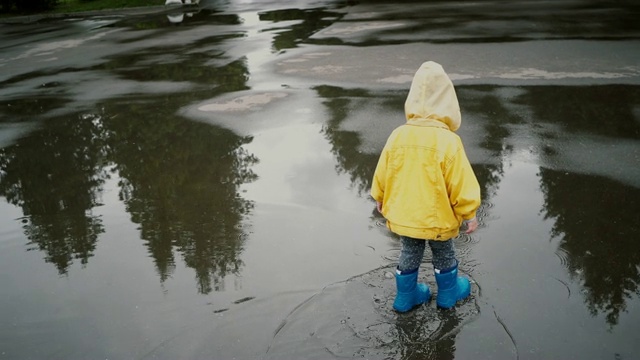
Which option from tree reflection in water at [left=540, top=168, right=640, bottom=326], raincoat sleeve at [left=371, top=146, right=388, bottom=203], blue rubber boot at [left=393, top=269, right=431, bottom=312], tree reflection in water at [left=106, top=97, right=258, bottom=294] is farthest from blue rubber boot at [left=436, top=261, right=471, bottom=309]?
tree reflection in water at [left=106, top=97, right=258, bottom=294]

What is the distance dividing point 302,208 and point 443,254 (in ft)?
6.29

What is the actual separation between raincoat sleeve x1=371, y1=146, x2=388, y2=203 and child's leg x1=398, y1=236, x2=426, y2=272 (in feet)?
1.01

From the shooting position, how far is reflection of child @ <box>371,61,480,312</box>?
3.36m

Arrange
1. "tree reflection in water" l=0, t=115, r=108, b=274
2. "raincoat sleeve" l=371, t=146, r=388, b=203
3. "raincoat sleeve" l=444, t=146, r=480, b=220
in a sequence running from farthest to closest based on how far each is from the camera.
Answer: "tree reflection in water" l=0, t=115, r=108, b=274
"raincoat sleeve" l=371, t=146, r=388, b=203
"raincoat sleeve" l=444, t=146, r=480, b=220

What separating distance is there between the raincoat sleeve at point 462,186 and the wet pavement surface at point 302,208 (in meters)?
0.74

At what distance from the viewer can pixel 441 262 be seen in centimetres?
367

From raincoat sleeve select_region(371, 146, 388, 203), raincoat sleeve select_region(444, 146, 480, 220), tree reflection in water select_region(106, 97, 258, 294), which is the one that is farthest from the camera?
tree reflection in water select_region(106, 97, 258, 294)

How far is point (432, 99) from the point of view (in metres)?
3.40

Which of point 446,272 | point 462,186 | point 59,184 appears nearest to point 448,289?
point 446,272

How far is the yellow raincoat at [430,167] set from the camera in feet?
11.0

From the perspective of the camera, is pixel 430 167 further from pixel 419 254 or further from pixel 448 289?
pixel 448 289

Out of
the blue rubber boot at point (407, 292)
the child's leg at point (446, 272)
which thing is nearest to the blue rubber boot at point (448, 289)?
the child's leg at point (446, 272)

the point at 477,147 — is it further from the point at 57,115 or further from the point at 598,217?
the point at 57,115

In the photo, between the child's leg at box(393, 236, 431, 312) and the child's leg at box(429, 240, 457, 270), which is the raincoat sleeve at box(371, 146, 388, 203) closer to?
the child's leg at box(393, 236, 431, 312)
